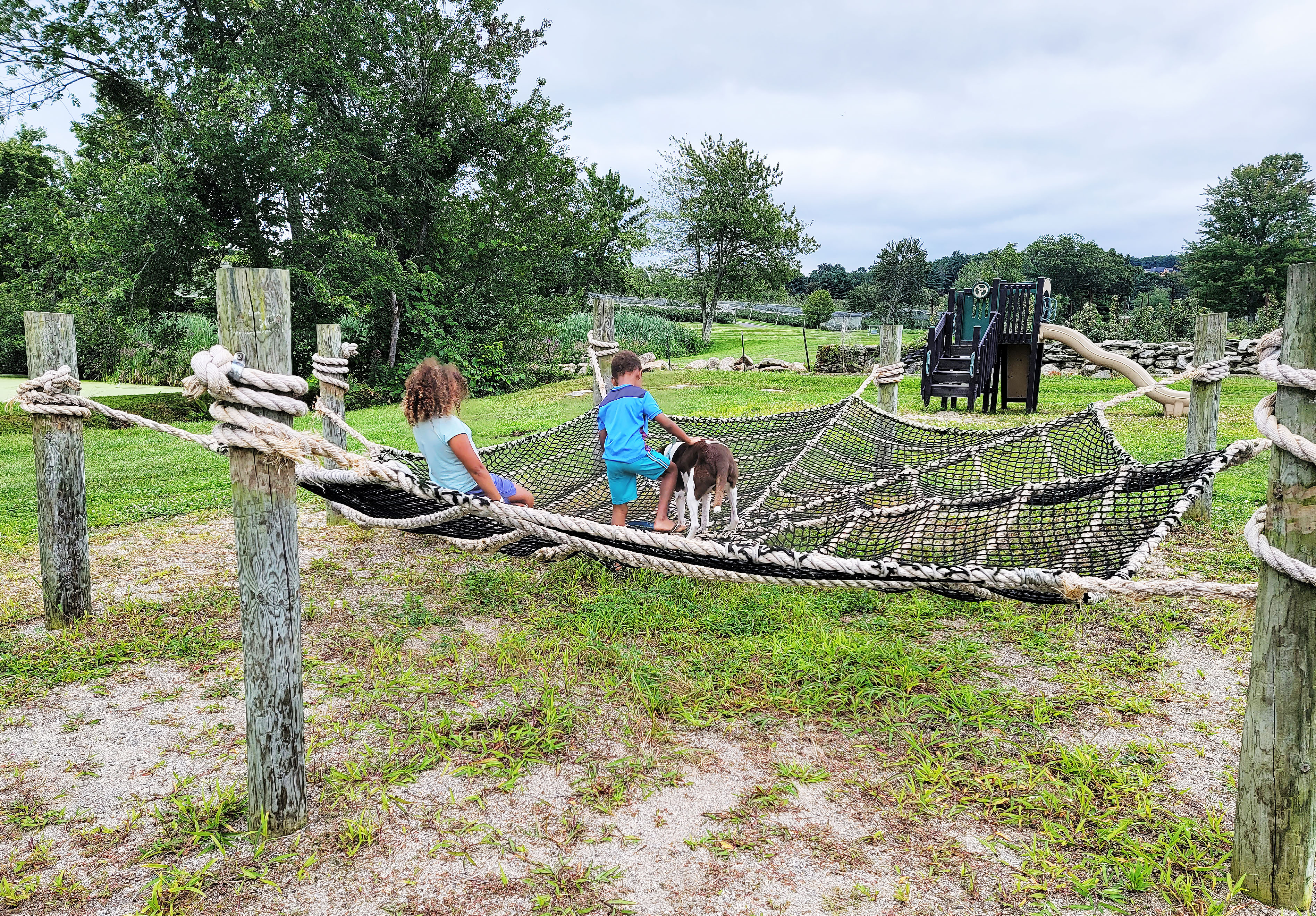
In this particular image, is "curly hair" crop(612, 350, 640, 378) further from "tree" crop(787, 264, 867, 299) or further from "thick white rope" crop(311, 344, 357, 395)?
"tree" crop(787, 264, 867, 299)

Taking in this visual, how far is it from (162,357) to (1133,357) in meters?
17.8

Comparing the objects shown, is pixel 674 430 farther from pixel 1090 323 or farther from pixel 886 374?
pixel 1090 323

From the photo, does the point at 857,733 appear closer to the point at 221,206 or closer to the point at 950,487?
the point at 950,487

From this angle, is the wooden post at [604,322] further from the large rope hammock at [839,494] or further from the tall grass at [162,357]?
the tall grass at [162,357]

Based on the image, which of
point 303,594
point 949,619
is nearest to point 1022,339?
point 949,619

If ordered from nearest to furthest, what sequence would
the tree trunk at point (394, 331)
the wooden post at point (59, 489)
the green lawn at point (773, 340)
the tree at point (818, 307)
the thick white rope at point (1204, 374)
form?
the wooden post at point (59, 489) < the thick white rope at point (1204, 374) < the tree trunk at point (394, 331) < the green lawn at point (773, 340) < the tree at point (818, 307)

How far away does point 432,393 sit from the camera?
11.2ft

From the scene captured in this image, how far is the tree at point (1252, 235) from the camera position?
85.4ft

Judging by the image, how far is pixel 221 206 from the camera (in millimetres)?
12242

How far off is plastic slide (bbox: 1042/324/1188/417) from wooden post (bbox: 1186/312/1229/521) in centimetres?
120

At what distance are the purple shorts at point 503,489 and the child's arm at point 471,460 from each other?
0.20 ft

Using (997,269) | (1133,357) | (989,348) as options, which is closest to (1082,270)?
(997,269)

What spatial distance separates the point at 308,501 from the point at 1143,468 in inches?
217

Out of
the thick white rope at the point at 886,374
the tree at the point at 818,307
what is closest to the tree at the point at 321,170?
the thick white rope at the point at 886,374
